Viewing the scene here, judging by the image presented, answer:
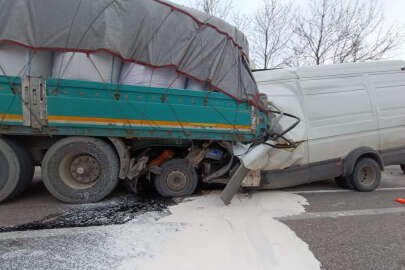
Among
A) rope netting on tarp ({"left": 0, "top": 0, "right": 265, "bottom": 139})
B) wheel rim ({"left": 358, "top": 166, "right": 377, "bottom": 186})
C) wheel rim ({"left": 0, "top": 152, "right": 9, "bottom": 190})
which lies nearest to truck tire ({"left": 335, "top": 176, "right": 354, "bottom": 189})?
wheel rim ({"left": 358, "top": 166, "right": 377, "bottom": 186})

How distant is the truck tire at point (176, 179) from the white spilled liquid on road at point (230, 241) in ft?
1.28

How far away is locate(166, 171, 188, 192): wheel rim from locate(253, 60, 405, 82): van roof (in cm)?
262

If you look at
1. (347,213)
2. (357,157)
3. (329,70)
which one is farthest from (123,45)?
(357,157)

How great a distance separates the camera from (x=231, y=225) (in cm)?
278

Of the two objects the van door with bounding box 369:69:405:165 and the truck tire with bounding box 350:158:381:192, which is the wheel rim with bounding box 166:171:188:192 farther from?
the van door with bounding box 369:69:405:165

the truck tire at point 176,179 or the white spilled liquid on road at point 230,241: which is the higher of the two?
the truck tire at point 176,179

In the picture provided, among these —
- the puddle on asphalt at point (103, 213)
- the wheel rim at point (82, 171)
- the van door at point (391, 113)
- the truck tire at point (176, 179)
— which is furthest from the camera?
the van door at point (391, 113)

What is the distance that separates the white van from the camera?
398 cm

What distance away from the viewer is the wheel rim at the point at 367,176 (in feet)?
14.1

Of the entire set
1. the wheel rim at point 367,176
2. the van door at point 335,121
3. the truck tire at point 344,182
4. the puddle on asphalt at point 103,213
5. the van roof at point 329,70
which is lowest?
the puddle on asphalt at point 103,213

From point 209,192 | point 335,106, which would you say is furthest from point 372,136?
point 209,192

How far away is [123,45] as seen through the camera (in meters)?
3.26

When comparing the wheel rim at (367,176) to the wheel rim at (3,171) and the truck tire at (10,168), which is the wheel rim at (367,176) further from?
the wheel rim at (3,171)

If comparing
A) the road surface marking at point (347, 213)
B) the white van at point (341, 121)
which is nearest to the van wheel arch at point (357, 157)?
the white van at point (341, 121)
